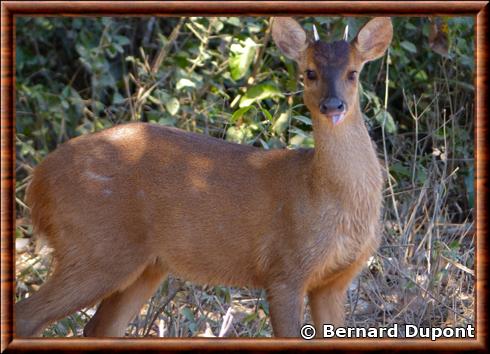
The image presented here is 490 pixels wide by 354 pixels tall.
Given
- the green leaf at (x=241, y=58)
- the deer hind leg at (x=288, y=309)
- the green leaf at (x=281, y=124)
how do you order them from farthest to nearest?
the green leaf at (x=241, y=58) → the green leaf at (x=281, y=124) → the deer hind leg at (x=288, y=309)

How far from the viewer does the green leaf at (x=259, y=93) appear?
7371 millimetres

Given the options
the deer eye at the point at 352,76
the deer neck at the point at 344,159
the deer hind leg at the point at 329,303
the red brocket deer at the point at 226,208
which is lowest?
the deer hind leg at the point at 329,303

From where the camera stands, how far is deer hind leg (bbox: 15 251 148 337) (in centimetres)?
557

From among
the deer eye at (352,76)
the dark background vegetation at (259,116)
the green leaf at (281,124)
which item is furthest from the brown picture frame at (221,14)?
the green leaf at (281,124)

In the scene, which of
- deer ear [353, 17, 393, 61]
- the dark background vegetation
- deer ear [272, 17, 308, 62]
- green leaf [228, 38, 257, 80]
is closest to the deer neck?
deer ear [353, 17, 393, 61]

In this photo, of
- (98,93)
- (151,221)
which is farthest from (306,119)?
(98,93)

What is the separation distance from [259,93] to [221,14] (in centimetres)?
278

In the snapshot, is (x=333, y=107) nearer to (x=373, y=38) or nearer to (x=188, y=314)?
(x=373, y=38)

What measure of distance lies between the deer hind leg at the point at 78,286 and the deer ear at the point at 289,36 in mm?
1343

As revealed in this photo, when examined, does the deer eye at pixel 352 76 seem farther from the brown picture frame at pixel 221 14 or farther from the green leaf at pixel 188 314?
the green leaf at pixel 188 314

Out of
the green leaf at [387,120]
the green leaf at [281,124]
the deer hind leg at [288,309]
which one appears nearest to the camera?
the deer hind leg at [288,309]

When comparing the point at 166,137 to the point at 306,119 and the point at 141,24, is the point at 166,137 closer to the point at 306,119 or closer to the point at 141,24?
the point at 306,119

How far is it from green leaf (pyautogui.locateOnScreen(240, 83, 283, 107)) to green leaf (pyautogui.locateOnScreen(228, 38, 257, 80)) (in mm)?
228

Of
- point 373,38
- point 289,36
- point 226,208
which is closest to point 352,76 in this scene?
point 373,38
